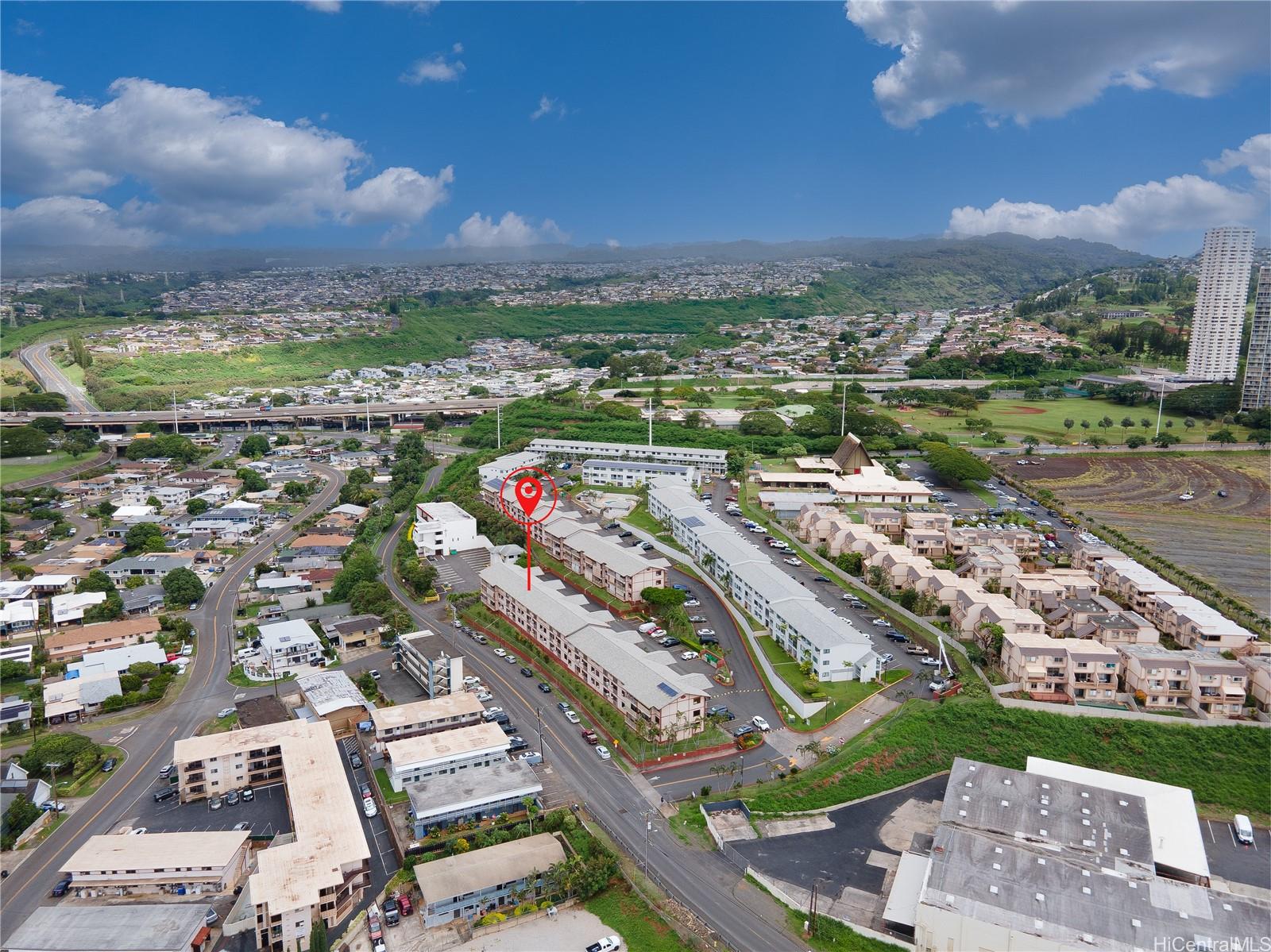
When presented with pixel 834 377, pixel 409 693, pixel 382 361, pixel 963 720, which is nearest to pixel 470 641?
pixel 409 693

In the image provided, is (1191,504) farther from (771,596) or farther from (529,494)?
(529,494)

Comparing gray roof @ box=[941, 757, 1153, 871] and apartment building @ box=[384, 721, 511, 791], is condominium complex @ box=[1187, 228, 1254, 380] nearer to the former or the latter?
gray roof @ box=[941, 757, 1153, 871]

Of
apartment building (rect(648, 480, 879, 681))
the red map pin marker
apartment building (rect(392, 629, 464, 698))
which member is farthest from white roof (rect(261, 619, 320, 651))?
apartment building (rect(648, 480, 879, 681))

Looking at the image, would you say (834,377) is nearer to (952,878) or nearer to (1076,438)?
(1076,438)

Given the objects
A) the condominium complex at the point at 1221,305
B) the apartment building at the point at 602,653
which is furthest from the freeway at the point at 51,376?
the condominium complex at the point at 1221,305

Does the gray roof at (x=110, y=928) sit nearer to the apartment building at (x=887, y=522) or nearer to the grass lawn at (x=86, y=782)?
the grass lawn at (x=86, y=782)

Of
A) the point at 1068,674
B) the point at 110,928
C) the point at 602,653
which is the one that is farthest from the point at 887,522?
the point at 110,928
